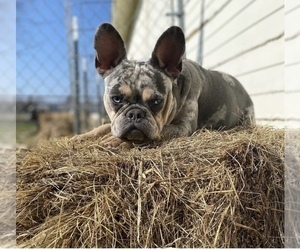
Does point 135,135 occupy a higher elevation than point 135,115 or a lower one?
lower

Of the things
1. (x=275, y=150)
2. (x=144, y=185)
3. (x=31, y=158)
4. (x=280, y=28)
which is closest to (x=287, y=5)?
(x=280, y=28)

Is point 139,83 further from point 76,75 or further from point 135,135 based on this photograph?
point 76,75

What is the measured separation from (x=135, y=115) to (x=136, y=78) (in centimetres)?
23

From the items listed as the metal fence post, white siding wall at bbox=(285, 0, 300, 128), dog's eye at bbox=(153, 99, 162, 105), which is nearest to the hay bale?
dog's eye at bbox=(153, 99, 162, 105)

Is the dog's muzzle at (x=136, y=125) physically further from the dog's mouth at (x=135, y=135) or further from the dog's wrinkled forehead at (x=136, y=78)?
the dog's wrinkled forehead at (x=136, y=78)

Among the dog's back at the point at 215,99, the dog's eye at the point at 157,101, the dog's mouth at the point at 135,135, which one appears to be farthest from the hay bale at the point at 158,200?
the dog's back at the point at 215,99

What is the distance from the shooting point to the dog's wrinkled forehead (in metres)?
2.36

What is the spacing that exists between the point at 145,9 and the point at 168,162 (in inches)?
323

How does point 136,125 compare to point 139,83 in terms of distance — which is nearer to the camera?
point 136,125

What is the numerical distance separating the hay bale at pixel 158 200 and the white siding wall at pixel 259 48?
2.88 ft

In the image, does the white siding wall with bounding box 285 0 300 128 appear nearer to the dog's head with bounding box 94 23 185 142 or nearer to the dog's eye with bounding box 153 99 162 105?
the dog's head with bounding box 94 23 185 142

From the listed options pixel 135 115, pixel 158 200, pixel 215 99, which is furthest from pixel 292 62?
pixel 158 200

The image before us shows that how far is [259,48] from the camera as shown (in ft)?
11.5

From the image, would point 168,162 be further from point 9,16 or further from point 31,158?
point 9,16
